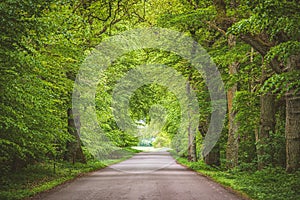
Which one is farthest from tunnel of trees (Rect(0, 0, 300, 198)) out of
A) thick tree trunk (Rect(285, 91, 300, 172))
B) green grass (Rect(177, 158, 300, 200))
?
green grass (Rect(177, 158, 300, 200))

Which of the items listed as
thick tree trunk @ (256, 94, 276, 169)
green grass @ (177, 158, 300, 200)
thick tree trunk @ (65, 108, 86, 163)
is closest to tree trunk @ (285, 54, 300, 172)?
Answer: green grass @ (177, 158, 300, 200)

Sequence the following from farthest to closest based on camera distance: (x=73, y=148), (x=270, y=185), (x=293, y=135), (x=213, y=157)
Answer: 1. (x=213, y=157)
2. (x=73, y=148)
3. (x=293, y=135)
4. (x=270, y=185)

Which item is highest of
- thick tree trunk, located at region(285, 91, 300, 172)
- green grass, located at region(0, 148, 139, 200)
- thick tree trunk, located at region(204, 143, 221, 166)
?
thick tree trunk, located at region(285, 91, 300, 172)

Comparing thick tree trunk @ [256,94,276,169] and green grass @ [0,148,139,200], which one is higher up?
thick tree trunk @ [256,94,276,169]

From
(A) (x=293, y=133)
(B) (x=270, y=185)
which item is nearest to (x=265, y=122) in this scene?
(A) (x=293, y=133)

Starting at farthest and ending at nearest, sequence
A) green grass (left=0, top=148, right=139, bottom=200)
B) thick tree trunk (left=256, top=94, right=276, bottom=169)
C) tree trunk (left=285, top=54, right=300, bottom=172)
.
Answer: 1. thick tree trunk (left=256, top=94, right=276, bottom=169)
2. tree trunk (left=285, top=54, right=300, bottom=172)
3. green grass (left=0, top=148, right=139, bottom=200)

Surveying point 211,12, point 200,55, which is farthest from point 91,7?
point 200,55

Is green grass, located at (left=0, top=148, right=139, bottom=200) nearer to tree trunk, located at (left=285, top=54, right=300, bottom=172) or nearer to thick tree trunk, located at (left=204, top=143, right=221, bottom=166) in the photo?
tree trunk, located at (left=285, top=54, right=300, bottom=172)

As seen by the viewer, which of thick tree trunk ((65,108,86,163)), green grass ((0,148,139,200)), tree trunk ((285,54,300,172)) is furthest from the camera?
thick tree trunk ((65,108,86,163))

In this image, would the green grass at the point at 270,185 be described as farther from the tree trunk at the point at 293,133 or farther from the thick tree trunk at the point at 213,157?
the thick tree trunk at the point at 213,157

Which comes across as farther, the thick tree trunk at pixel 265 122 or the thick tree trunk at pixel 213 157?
the thick tree trunk at pixel 213 157

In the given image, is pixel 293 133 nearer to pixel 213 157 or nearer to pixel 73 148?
pixel 213 157

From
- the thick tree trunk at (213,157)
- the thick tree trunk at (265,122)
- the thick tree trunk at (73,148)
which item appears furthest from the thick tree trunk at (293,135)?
the thick tree trunk at (73,148)

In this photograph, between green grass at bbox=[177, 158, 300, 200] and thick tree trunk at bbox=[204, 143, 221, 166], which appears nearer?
green grass at bbox=[177, 158, 300, 200]
